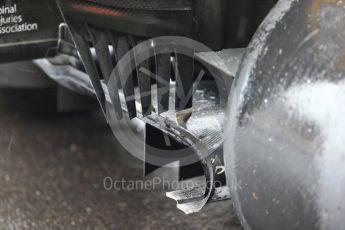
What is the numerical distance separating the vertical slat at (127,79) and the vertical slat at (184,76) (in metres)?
0.13

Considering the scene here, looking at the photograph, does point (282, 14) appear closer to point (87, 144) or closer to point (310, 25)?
point (310, 25)

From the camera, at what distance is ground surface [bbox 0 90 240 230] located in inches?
85.3

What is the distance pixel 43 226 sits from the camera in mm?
2125

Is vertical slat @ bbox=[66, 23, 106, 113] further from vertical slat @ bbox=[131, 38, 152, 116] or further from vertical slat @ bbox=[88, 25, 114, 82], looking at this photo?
vertical slat @ bbox=[131, 38, 152, 116]

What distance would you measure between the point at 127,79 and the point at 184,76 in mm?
164

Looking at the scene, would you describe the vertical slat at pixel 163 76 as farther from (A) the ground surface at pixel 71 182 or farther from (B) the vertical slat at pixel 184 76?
(A) the ground surface at pixel 71 182

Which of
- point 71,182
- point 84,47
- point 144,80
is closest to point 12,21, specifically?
point 84,47

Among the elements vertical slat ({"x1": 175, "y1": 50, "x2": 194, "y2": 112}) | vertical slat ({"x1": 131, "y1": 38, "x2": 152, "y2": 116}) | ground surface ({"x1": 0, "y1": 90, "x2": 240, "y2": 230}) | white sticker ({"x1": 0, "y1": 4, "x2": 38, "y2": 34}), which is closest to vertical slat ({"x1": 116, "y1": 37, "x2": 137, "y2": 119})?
vertical slat ({"x1": 131, "y1": 38, "x2": 152, "y2": 116})

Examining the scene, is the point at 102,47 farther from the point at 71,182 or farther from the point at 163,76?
the point at 71,182

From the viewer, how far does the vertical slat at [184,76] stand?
1.71 meters

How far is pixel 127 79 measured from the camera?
1.78m

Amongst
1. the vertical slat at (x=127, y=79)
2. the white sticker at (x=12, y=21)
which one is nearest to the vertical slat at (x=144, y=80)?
the vertical slat at (x=127, y=79)

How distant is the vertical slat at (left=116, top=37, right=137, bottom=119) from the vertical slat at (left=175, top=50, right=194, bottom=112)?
125 mm

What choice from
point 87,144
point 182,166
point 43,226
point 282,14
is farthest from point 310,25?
point 87,144
